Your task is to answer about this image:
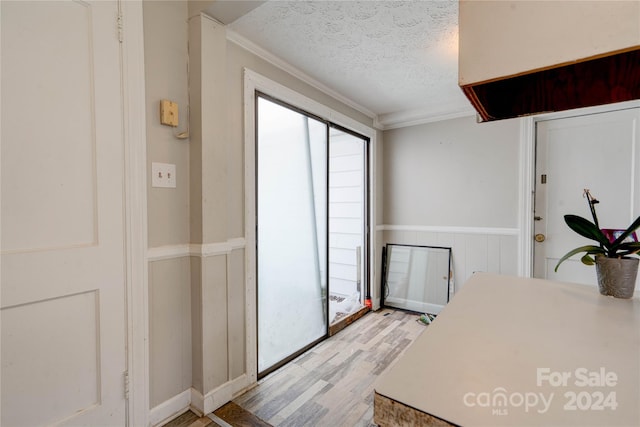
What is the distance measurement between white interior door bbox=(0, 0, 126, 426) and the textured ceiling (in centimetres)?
85

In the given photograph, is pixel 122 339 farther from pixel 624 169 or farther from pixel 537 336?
pixel 624 169

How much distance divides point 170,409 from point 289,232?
128 centimetres

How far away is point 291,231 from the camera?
7.54 ft

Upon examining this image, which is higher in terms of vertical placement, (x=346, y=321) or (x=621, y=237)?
(x=621, y=237)

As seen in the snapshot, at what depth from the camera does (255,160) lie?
195 centimetres

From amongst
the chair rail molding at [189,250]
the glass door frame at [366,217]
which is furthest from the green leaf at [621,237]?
the glass door frame at [366,217]

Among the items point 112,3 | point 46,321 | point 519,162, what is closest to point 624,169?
point 519,162

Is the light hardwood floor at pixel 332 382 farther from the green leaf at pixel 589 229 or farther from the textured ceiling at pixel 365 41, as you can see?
the textured ceiling at pixel 365 41

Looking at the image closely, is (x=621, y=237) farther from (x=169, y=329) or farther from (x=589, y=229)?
(x=169, y=329)

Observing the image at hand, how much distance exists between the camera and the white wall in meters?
2.85

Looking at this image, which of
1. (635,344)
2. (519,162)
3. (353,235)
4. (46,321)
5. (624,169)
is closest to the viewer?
(635,344)

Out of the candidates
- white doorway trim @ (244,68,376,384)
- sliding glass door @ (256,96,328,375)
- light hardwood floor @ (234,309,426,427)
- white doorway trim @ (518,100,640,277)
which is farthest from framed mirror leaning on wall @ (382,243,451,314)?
white doorway trim @ (244,68,376,384)

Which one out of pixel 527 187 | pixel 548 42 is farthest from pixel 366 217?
pixel 548 42

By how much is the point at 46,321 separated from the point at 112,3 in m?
1.39
